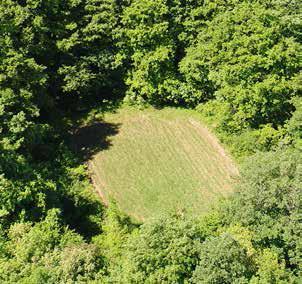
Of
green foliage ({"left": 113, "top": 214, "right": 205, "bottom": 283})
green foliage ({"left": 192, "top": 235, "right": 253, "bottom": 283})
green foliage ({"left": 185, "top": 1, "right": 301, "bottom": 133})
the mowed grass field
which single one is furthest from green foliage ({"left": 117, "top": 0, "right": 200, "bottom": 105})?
green foliage ({"left": 192, "top": 235, "right": 253, "bottom": 283})

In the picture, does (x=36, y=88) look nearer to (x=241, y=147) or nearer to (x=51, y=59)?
(x=51, y=59)

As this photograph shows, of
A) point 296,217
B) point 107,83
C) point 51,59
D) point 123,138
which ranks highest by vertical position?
point 51,59

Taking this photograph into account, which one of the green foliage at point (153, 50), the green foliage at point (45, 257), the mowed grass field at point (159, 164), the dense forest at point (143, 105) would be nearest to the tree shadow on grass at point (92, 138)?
the mowed grass field at point (159, 164)

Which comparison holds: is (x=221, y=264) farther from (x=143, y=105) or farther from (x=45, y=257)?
(x=143, y=105)

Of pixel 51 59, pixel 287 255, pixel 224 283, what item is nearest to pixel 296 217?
pixel 287 255

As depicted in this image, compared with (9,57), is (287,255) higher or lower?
lower

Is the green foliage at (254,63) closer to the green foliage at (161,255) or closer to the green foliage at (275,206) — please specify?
the green foliage at (275,206)
